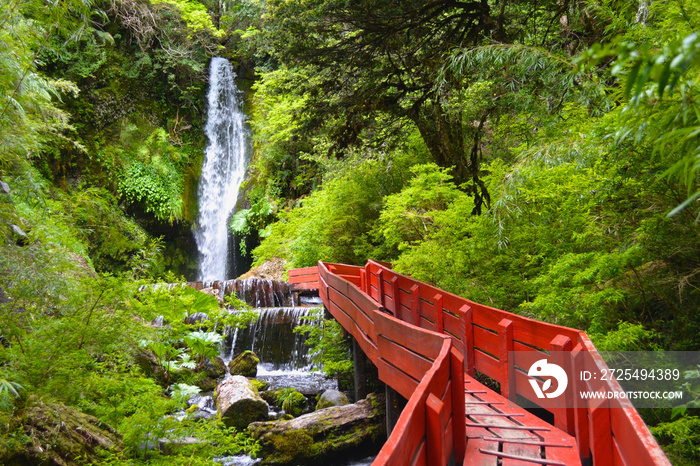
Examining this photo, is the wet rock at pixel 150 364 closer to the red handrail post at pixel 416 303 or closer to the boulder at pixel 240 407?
the boulder at pixel 240 407

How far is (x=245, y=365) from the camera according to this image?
385 inches

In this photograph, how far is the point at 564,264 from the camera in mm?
4539

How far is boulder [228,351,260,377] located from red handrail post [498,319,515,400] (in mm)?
6841

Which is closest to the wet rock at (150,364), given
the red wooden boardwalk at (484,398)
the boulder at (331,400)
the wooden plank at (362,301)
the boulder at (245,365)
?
the boulder at (245,365)

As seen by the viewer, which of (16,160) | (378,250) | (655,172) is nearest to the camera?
(655,172)

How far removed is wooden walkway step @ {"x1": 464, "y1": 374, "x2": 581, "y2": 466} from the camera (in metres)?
2.81

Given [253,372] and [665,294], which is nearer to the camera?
[665,294]

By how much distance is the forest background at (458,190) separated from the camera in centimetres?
364

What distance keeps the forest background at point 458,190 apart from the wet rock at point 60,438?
0.04m

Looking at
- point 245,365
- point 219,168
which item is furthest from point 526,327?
point 219,168

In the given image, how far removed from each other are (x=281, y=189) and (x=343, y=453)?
15300mm

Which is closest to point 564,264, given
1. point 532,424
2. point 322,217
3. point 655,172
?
point 655,172

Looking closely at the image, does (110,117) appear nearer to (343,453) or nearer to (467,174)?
(467,174)

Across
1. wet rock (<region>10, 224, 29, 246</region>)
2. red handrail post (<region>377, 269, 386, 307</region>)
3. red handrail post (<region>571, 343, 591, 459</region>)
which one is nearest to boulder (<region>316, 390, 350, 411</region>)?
red handrail post (<region>377, 269, 386, 307</region>)
